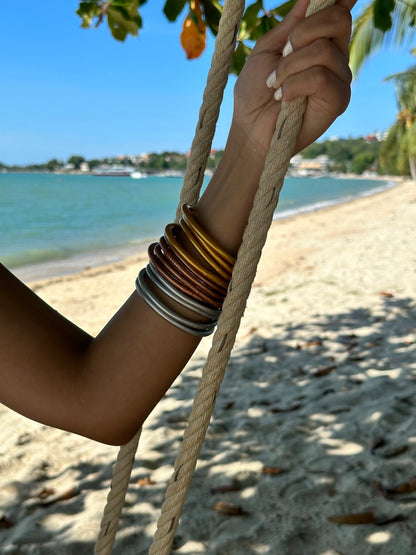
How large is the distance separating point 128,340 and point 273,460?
196 cm

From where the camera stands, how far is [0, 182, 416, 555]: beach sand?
2045 mm

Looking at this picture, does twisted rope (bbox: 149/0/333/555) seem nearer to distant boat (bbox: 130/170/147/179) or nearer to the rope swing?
the rope swing

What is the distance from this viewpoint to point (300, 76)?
0.73 metres

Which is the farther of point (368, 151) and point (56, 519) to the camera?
point (368, 151)

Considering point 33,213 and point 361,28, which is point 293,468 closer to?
point 361,28

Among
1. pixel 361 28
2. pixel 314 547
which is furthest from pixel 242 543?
pixel 361 28

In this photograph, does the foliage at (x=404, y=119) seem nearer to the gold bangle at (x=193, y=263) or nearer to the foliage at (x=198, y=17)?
the foliage at (x=198, y=17)

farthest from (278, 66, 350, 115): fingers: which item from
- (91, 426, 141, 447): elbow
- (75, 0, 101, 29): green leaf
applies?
(75, 0, 101, 29): green leaf

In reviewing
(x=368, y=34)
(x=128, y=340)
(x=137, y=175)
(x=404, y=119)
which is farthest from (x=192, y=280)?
(x=137, y=175)

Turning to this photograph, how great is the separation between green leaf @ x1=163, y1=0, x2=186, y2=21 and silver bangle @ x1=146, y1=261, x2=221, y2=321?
4.33 ft

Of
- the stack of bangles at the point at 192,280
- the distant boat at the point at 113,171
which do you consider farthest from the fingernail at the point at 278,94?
the distant boat at the point at 113,171

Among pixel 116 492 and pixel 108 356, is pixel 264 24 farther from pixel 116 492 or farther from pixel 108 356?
pixel 116 492

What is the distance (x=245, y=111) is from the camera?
0.81 metres

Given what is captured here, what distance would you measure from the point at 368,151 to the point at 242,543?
95.6 metres
